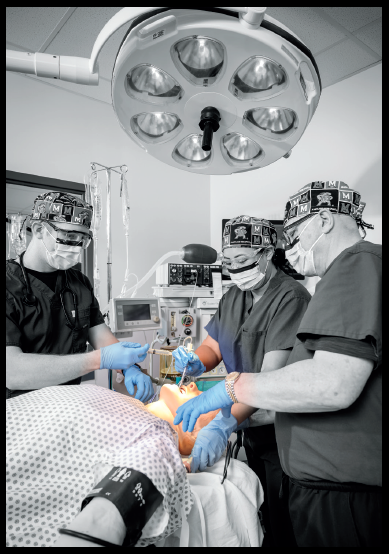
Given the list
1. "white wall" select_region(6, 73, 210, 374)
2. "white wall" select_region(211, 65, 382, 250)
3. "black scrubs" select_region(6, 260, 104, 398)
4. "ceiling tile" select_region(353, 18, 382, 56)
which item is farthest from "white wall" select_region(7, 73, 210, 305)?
"ceiling tile" select_region(353, 18, 382, 56)

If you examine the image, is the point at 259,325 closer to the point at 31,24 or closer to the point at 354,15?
the point at 354,15

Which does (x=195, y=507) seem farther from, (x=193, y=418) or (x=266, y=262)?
(x=266, y=262)

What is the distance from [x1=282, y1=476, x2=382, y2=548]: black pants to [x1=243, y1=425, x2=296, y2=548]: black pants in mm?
421

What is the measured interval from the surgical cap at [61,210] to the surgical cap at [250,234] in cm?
66

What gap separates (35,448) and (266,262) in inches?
47.4

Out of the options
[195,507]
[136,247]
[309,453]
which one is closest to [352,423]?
[309,453]

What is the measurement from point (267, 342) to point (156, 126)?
843mm

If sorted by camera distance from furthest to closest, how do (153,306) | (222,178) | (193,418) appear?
(222,178) < (153,306) < (193,418)

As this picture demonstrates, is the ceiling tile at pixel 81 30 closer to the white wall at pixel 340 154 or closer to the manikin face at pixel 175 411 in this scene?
the white wall at pixel 340 154

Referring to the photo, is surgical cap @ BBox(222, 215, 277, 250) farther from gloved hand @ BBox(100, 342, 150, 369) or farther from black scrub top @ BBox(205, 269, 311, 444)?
gloved hand @ BBox(100, 342, 150, 369)

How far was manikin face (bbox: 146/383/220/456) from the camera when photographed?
1.24m

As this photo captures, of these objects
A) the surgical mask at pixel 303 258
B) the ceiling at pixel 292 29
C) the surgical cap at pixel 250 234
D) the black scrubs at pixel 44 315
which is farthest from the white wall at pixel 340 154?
the black scrubs at pixel 44 315

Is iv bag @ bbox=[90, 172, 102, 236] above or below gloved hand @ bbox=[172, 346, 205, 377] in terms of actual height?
above

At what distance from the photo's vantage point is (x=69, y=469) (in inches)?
29.4
